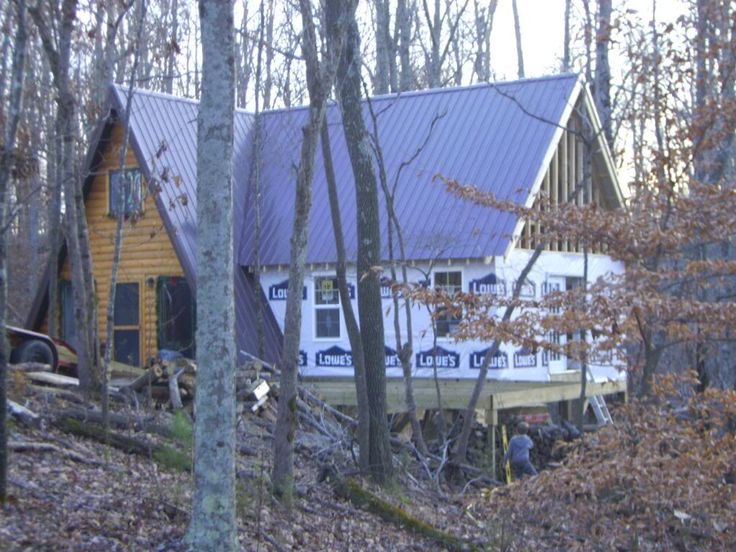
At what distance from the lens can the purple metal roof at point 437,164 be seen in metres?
23.0

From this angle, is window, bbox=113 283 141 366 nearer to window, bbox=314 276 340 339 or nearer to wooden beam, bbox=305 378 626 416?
window, bbox=314 276 340 339

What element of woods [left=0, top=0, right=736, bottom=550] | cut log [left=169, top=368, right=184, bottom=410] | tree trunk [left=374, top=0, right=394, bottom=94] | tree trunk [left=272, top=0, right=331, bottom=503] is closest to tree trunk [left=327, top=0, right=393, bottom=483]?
woods [left=0, top=0, right=736, bottom=550]

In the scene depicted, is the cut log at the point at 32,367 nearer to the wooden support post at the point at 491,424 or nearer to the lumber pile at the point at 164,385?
the lumber pile at the point at 164,385

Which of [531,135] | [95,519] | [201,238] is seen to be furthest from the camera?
[531,135]

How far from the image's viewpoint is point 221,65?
8148mm

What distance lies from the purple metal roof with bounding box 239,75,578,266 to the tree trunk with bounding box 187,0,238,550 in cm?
1432

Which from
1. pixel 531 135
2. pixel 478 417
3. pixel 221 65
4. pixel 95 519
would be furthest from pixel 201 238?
pixel 531 135

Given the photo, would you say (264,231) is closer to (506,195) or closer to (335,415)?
(506,195)

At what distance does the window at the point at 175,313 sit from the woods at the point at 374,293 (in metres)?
0.05

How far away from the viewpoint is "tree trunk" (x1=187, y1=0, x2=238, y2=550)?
791cm

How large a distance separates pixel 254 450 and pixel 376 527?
3392mm

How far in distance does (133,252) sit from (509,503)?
56.6ft

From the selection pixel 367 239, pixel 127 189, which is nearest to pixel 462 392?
pixel 367 239

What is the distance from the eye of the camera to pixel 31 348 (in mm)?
18969
